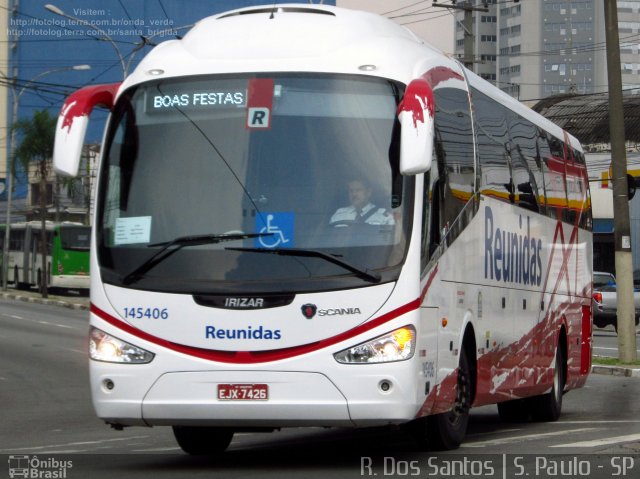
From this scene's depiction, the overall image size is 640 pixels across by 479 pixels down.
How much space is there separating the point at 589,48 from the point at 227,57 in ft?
590

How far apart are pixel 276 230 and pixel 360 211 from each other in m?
0.57

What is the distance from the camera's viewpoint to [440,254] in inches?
401

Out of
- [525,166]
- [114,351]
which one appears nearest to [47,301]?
[525,166]

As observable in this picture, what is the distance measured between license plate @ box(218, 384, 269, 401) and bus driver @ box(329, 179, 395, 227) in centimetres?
118

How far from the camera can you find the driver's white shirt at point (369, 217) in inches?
372

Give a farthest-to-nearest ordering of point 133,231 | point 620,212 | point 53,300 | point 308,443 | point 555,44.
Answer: point 555,44 < point 53,300 < point 620,212 < point 308,443 < point 133,231

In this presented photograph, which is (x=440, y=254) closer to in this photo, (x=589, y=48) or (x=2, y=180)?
(x=2, y=180)

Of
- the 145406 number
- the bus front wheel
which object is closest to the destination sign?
the 145406 number

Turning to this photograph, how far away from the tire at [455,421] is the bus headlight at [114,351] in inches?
91.1

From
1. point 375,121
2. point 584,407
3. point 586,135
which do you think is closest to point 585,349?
point 584,407

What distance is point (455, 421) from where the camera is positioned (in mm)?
11016

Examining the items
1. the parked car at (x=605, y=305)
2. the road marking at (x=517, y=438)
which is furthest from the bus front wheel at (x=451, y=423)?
the parked car at (x=605, y=305)

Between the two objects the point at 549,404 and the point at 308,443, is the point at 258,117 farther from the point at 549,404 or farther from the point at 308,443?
the point at 549,404

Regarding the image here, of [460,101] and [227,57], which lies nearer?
[227,57]
